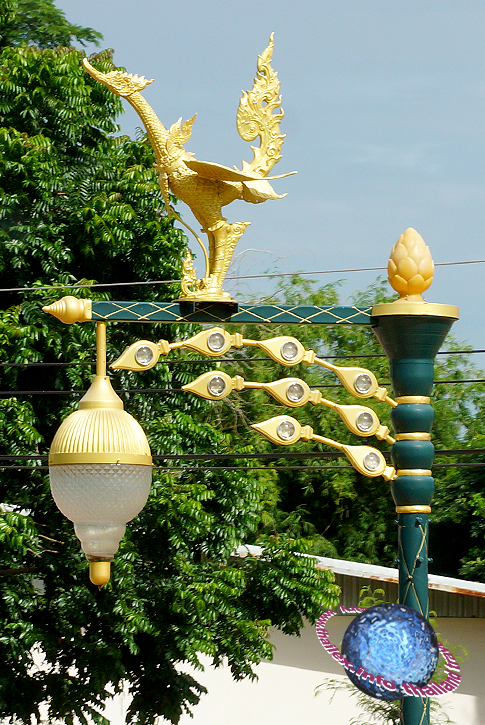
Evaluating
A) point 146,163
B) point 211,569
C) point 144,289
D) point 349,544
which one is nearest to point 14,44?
point 146,163

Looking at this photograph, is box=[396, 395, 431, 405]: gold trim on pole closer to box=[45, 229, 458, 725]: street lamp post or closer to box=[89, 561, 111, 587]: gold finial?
box=[45, 229, 458, 725]: street lamp post

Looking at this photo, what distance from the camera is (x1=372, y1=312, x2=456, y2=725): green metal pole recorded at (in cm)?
421

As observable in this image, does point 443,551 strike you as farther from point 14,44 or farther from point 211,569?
point 14,44

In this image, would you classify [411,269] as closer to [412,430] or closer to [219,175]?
[412,430]

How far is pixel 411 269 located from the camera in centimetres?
441

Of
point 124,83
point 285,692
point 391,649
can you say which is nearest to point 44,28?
point 285,692

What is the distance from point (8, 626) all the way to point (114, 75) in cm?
665

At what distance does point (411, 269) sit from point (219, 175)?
3.01 ft

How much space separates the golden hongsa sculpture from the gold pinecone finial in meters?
0.58

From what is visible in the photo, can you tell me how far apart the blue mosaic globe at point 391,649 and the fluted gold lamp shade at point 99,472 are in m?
1.00

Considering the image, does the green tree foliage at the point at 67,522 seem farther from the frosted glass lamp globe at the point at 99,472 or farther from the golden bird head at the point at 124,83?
the frosted glass lamp globe at the point at 99,472

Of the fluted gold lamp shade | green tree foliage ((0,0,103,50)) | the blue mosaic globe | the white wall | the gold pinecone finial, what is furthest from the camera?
green tree foliage ((0,0,103,50))

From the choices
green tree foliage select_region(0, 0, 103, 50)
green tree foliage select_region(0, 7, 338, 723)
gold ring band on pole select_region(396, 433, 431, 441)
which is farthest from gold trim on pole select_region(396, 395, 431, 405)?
green tree foliage select_region(0, 0, 103, 50)

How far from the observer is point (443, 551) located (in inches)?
803
